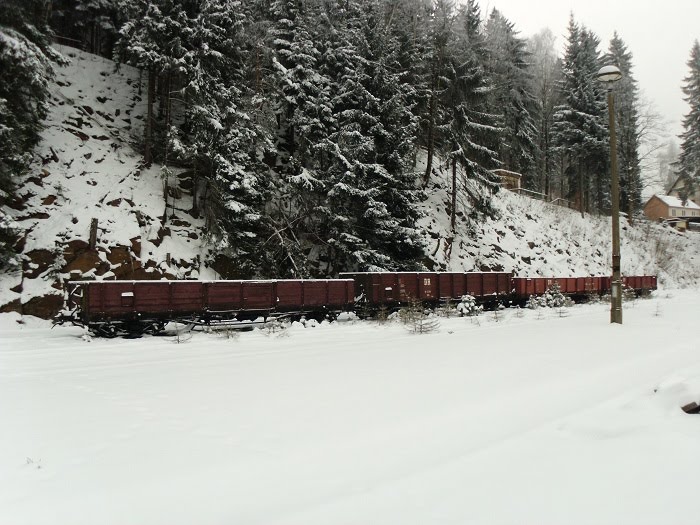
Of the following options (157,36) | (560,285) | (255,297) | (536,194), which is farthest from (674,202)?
(157,36)

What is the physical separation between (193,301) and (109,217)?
29.4 feet

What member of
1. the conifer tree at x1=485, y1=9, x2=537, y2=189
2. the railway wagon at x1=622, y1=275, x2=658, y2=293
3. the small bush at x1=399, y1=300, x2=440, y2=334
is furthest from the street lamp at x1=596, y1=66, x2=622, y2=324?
the conifer tree at x1=485, y1=9, x2=537, y2=189

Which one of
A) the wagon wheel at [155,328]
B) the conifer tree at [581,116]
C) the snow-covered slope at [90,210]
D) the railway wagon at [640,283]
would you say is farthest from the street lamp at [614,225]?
the conifer tree at [581,116]

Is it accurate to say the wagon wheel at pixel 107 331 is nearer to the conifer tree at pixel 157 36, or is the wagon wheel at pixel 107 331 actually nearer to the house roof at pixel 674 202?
the conifer tree at pixel 157 36

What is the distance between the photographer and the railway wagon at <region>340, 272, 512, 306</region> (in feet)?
64.7

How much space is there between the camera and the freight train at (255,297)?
1380 centimetres

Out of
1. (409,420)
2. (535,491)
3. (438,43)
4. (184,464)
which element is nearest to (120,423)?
(184,464)

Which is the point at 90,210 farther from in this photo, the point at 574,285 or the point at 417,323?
the point at 574,285

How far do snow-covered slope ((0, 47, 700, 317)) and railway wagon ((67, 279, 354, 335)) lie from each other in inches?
105

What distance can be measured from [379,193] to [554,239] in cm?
2429

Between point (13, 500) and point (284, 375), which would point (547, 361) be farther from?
point (13, 500)

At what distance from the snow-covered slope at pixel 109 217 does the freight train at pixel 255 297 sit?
8.23 feet

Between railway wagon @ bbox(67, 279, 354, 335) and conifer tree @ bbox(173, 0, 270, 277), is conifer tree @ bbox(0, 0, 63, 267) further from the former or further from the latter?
conifer tree @ bbox(173, 0, 270, 277)

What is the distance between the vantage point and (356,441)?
466 cm
